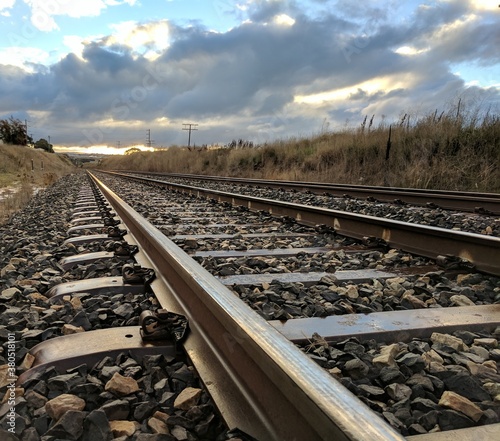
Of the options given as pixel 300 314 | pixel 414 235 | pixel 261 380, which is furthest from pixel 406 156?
pixel 261 380

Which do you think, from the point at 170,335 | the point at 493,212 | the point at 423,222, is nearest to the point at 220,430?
the point at 170,335

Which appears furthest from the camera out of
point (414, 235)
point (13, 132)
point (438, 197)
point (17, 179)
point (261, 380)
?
point (13, 132)

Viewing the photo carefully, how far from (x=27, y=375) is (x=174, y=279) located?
104 cm

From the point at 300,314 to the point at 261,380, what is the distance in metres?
0.99

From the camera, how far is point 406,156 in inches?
481

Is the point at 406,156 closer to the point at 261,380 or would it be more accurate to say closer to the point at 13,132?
the point at 261,380

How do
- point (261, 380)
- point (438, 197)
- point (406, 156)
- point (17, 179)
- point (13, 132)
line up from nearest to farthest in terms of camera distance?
1. point (261, 380)
2. point (438, 197)
3. point (406, 156)
4. point (17, 179)
5. point (13, 132)

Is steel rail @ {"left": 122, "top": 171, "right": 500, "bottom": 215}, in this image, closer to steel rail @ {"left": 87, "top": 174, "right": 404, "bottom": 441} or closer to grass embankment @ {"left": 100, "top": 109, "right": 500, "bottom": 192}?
grass embankment @ {"left": 100, "top": 109, "right": 500, "bottom": 192}

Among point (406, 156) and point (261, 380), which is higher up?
point (406, 156)

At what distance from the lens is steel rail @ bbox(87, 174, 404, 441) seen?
1034 millimetres

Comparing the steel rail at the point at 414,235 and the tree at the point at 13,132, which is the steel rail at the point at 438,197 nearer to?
the steel rail at the point at 414,235

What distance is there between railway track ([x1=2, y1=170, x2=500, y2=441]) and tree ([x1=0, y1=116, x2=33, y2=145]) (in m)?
66.2

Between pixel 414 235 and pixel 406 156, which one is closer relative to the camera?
pixel 414 235

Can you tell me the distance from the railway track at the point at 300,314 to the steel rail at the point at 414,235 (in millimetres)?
13
